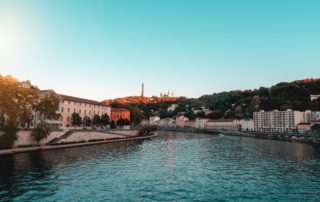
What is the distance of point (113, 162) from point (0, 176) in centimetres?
1601

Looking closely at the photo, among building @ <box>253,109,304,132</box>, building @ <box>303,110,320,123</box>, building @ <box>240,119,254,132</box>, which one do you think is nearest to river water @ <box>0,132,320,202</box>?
building @ <box>253,109,304,132</box>

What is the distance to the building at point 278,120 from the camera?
15875 cm

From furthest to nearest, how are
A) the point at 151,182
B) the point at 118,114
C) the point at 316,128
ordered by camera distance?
the point at 316,128
the point at 118,114
the point at 151,182

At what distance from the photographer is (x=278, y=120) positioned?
168250 mm

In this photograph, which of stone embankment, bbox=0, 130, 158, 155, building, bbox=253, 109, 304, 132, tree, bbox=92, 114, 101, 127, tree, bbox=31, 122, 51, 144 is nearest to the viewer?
stone embankment, bbox=0, 130, 158, 155

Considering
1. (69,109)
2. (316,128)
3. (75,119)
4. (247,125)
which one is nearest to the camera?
(75,119)

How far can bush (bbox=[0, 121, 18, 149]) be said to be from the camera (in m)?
47.7

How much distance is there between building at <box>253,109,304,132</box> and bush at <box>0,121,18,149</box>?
159 meters

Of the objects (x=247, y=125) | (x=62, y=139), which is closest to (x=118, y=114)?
(x=62, y=139)

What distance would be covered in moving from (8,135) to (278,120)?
16542cm

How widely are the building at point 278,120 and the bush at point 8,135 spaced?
159m

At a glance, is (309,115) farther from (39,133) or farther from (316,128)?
(39,133)

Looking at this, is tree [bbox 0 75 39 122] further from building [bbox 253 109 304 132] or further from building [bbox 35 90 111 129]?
building [bbox 253 109 304 132]

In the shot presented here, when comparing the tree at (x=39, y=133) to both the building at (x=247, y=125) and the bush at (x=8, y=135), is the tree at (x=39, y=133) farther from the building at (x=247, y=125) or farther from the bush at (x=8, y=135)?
the building at (x=247, y=125)
